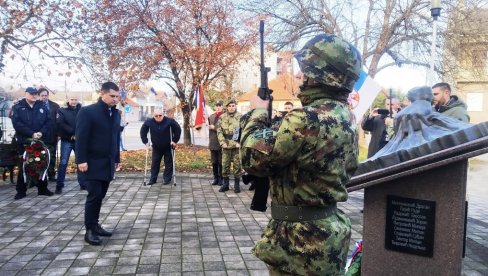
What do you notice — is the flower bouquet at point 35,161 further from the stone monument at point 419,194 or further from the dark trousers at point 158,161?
the stone monument at point 419,194

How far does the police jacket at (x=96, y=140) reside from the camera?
16.4 ft

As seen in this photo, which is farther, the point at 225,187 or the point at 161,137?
the point at 161,137

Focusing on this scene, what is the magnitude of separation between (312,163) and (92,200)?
3.90m

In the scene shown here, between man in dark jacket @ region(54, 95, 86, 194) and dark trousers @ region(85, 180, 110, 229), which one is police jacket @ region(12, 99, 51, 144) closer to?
man in dark jacket @ region(54, 95, 86, 194)

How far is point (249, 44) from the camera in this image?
17719 mm

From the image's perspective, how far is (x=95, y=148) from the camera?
513 cm

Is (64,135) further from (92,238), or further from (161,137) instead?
(92,238)

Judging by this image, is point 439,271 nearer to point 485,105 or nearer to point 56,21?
point 56,21

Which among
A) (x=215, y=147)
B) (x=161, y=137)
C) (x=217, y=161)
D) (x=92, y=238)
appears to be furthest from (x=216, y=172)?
(x=92, y=238)

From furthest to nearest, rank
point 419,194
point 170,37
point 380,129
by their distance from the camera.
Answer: point 170,37, point 380,129, point 419,194

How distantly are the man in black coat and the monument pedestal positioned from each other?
3267 mm

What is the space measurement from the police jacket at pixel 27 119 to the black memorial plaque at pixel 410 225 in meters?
6.91

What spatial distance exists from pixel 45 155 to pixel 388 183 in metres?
6.74

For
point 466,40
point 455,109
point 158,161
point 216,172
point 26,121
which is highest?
point 466,40
